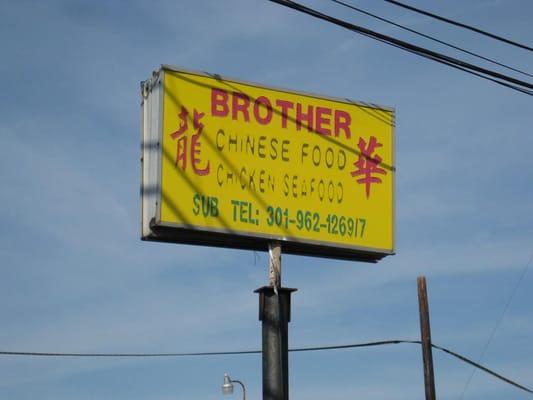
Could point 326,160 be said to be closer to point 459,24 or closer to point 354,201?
point 354,201

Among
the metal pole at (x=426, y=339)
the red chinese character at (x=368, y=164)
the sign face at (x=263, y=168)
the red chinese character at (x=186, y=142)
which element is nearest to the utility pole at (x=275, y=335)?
the sign face at (x=263, y=168)

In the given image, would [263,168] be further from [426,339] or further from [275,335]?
[426,339]

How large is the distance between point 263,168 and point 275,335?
229cm

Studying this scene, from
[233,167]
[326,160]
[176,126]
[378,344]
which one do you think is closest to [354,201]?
[326,160]

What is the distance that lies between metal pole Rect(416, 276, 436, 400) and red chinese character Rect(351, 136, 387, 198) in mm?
10690

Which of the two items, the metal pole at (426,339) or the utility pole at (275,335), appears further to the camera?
the metal pole at (426,339)

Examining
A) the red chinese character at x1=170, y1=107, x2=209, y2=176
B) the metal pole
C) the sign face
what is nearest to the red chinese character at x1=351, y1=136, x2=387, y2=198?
the sign face

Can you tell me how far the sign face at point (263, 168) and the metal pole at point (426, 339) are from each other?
10449mm

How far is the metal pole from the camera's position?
24703mm

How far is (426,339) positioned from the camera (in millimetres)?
25156

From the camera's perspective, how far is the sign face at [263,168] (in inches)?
531

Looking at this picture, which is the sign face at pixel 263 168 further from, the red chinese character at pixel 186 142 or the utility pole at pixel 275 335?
the utility pole at pixel 275 335

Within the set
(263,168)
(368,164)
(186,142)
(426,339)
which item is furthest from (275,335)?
(426,339)

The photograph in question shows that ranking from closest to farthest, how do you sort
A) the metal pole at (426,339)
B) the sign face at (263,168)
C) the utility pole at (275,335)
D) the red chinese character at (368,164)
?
1. the utility pole at (275,335)
2. the sign face at (263,168)
3. the red chinese character at (368,164)
4. the metal pole at (426,339)
